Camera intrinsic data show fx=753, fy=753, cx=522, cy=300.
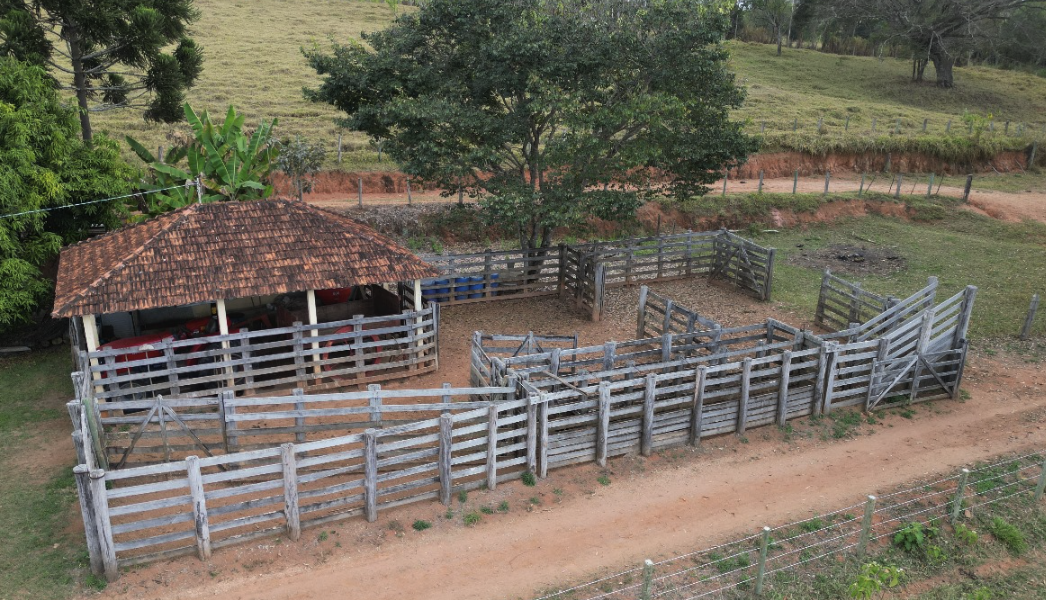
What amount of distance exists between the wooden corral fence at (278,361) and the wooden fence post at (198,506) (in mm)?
3828

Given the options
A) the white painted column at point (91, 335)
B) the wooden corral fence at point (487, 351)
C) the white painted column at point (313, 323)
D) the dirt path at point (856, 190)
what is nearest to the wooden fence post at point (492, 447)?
the wooden corral fence at point (487, 351)

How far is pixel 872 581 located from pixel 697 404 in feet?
13.9

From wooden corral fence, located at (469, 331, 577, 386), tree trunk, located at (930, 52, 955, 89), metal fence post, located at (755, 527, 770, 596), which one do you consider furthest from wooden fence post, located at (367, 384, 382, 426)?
tree trunk, located at (930, 52, 955, 89)

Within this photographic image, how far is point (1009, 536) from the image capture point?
1034cm

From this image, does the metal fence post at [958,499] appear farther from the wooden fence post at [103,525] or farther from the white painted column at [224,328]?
the white painted column at [224,328]

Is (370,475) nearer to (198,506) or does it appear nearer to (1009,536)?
(198,506)

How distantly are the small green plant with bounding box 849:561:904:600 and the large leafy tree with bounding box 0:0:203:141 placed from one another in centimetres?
1967

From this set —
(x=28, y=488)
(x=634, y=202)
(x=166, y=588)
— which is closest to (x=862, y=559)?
(x=166, y=588)

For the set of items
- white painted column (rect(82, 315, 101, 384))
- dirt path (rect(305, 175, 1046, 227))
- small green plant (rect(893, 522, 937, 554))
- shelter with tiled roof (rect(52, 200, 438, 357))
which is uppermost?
shelter with tiled roof (rect(52, 200, 438, 357))

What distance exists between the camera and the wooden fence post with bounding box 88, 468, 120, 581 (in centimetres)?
854

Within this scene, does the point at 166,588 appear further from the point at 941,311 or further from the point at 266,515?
the point at 941,311

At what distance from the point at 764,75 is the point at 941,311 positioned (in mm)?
40168

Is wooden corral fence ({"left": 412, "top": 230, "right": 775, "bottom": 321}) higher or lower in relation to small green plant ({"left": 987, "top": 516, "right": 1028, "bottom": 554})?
higher

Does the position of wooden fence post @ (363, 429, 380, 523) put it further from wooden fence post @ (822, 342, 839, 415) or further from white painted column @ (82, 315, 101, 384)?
wooden fence post @ (822, 342, 839, 415)
